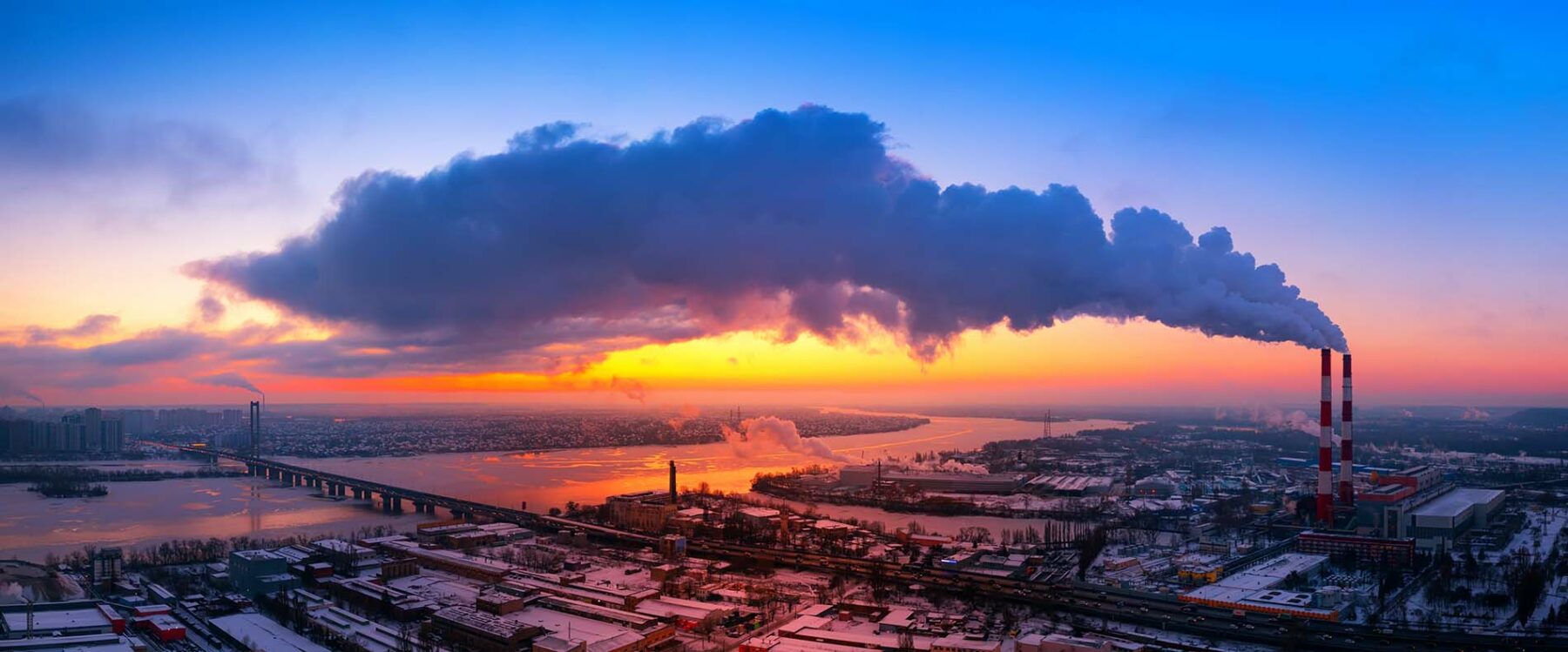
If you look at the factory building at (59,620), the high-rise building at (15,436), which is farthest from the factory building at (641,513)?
the high-rise building at (15,436)

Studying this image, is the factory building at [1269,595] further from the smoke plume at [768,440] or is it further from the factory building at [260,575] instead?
the smoke plume at [768,440]

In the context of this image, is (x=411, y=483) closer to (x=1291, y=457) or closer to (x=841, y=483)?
(x=841, y=483)

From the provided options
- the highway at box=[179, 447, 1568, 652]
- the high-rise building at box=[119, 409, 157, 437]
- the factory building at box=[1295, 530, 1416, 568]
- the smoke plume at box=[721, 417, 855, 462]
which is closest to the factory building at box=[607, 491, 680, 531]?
the highway at box=[179, 447, 1568, 652]

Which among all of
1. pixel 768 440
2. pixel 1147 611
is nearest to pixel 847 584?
pixel 1147 611

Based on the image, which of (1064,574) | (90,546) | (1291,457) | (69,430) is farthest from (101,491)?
(1291,457)

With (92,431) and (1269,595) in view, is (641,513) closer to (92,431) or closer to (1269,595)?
(1269,595)

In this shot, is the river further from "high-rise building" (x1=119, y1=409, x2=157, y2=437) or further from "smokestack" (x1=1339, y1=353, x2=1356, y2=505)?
"high-rise building" (x1=119, y1=409, x2=157, y2=437)
